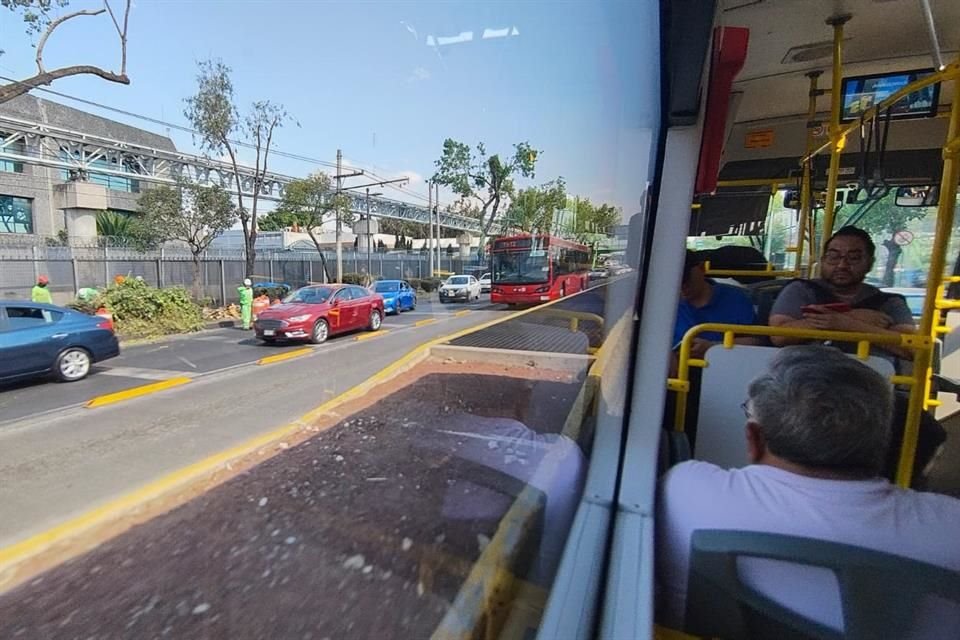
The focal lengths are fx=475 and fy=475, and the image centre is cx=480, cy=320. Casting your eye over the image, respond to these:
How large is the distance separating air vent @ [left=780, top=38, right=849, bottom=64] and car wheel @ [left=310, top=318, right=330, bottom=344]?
8.50ft

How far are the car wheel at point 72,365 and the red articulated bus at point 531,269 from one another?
52cm

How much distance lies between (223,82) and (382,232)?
1.41ft

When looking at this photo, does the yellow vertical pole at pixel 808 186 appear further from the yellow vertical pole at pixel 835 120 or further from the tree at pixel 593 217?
the tree at pixel 593 217

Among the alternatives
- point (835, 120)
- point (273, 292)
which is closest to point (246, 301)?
point (273, 292)

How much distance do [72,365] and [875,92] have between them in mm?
3400

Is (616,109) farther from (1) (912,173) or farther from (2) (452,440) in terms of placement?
(1) (912,173)

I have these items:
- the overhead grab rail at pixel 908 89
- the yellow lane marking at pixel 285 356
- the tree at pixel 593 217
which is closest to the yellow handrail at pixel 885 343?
the tree at pixel 593 217

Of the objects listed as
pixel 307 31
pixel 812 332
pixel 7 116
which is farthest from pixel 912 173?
pixel 7 116

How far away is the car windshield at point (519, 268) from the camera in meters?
0.74

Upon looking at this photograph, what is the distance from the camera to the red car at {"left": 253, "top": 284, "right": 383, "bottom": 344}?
68cm

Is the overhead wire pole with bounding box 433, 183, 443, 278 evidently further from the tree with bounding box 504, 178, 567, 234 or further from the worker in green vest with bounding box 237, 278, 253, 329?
the worker in green vest with bounding box 237, 278, 253, 329

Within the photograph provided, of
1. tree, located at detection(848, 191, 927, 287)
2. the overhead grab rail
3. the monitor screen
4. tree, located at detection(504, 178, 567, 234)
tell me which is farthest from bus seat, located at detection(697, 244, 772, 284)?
tree, located at detection(504, 178, 567, 234)

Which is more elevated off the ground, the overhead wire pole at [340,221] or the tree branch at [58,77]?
the tree branch at [58,77]

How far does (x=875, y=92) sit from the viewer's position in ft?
8.10
